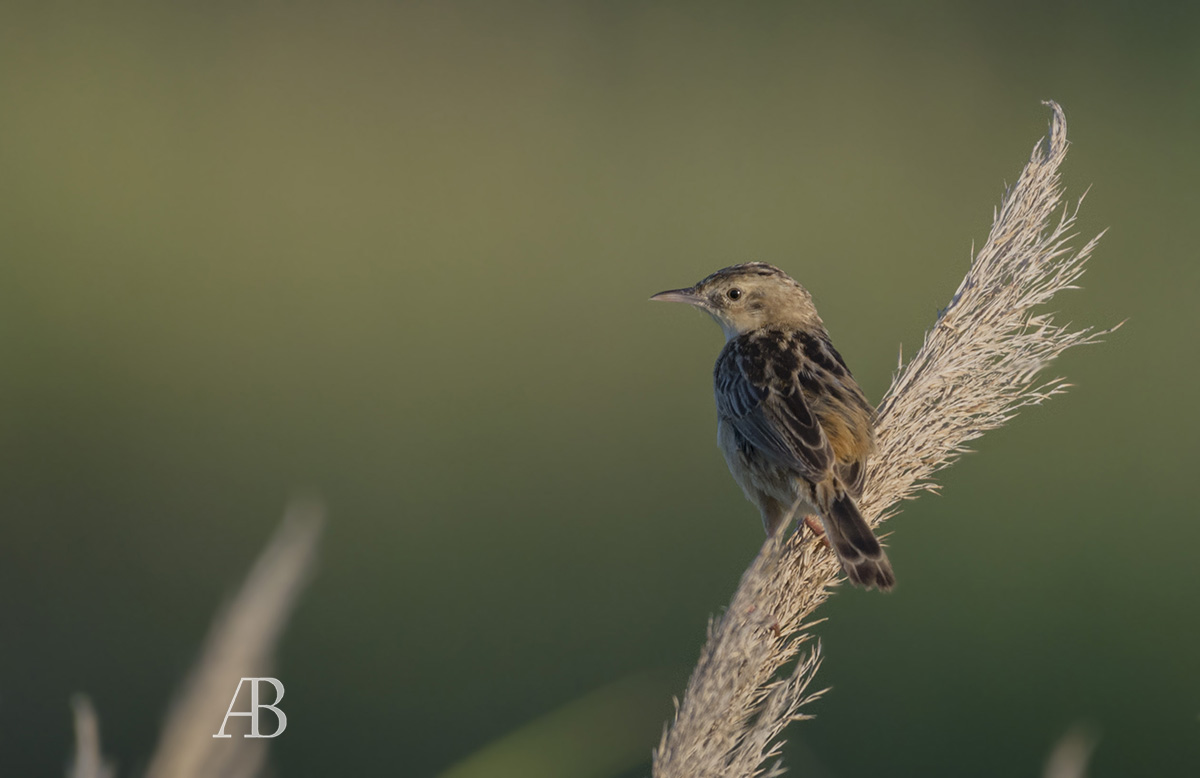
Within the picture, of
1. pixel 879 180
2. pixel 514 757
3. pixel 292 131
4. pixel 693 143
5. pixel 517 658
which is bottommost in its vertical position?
pixel 514 757

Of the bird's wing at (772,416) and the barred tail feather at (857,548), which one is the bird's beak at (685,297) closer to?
the bird's wing at (772,416)

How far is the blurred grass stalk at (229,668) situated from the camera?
1534 mm

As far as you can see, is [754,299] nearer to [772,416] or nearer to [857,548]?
[772,416]

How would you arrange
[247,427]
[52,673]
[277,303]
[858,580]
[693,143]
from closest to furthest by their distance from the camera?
[858,580], [52,673], [247,427], [277,303], [693,143]

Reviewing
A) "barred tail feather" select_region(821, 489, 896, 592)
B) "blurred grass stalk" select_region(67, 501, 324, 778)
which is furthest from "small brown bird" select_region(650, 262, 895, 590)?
"blurred grass stalk" select_region(67, 501, 324, 778)

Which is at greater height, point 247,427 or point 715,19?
point 715,19

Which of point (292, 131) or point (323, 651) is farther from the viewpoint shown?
point (292, 131)

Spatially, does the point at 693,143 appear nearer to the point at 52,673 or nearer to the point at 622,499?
the point at 622,499

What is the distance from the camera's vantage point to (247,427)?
10242 millimetres

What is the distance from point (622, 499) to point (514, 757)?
7.17 meters

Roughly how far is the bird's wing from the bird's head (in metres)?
0.33

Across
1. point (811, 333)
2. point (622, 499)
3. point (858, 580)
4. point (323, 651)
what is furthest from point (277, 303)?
point (858, 580)

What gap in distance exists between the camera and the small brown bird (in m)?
3.15

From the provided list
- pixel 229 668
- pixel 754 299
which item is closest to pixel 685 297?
pixel 754 299
